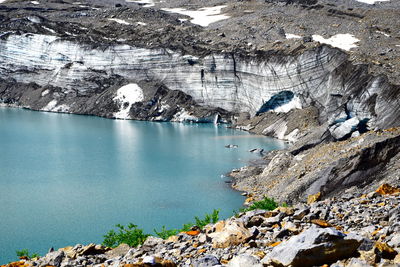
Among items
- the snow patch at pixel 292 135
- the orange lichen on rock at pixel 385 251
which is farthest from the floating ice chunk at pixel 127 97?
the orange lichen on rock at pixel 385 251

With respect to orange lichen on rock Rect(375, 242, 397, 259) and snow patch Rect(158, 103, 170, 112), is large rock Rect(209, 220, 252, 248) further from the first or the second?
snow patch Rect(158, 103, 170, 112)

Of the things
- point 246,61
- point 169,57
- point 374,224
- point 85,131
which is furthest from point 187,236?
point 169,57

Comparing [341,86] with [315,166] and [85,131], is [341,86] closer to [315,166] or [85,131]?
[315,166]

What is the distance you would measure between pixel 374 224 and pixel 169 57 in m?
58.7

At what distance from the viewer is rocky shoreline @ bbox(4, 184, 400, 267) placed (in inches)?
373

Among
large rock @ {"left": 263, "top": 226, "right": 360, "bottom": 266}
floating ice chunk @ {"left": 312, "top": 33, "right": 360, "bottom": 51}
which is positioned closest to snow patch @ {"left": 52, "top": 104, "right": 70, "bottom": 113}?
floating ice chunk @ {"left": 312, "top": 33, "right": 360, "bottom": 51}

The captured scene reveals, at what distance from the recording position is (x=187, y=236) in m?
13.5

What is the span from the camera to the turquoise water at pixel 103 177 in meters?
25.8

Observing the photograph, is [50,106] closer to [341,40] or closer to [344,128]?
[341,40]

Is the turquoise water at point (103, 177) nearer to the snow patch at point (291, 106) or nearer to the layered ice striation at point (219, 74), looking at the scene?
the snow patch at point (291, 106)

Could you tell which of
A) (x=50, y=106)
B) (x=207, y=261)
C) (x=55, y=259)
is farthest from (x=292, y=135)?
(x=207, y=261)

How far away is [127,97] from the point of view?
69875 millimetres

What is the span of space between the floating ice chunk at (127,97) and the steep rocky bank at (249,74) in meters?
0.15

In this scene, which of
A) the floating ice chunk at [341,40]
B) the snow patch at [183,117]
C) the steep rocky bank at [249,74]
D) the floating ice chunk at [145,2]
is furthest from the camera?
the floating ice chunk at [145,2]
